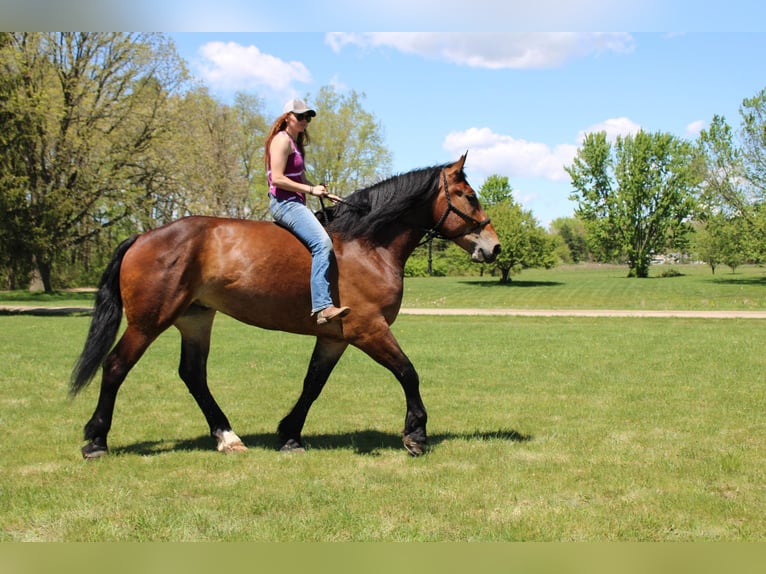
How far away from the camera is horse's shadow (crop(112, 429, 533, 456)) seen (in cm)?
644

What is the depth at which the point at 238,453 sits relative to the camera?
246 inches

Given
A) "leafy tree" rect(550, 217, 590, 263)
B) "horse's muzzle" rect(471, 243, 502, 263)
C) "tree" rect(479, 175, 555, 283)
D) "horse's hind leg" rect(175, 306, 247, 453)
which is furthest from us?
"leafy tree" rect(550, 217, 590, 263)

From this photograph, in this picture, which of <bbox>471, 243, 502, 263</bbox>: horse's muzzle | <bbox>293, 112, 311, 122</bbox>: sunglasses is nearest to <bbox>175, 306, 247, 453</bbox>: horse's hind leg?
<bbox>293, 112, 311, 122</bbox>: sunglasses

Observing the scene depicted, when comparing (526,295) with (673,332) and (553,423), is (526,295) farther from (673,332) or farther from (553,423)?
(553,423)

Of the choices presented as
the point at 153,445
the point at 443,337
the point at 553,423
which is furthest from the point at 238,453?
the point at 443,337

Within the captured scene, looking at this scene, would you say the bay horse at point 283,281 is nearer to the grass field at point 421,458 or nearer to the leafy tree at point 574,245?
the grass field at point 421,458

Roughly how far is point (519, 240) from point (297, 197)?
42.7 meters

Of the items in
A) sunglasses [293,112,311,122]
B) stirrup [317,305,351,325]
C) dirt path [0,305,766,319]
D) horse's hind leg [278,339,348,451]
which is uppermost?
sunglasses [293,112,311,122]

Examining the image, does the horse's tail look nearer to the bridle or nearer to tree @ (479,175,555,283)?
the bridle

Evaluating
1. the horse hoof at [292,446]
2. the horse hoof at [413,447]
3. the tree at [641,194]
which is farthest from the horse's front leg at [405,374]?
the tree at [641,194]

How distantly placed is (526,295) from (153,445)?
33.0m

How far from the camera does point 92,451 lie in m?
6.09

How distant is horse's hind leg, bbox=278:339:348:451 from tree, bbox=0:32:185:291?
73.7 ft

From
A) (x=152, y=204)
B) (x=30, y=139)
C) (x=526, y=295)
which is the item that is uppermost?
(x=30, y=139)
